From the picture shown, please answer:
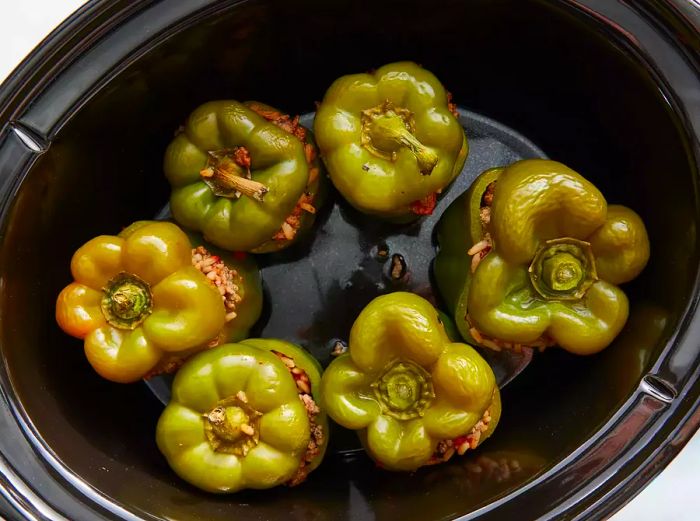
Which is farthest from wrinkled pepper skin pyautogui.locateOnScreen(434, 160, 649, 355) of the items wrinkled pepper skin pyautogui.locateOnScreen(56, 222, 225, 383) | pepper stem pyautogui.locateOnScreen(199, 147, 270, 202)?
wrinkled pepper skin pyautogui.locateOnScreen(56, 222, 225, 383)

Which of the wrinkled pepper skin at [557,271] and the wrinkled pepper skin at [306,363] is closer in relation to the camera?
the wrinkled pepper skin at [557,271]

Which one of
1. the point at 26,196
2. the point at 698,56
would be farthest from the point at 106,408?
the point at 698,56

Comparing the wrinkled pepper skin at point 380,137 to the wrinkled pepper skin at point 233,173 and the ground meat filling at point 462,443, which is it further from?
the ground meat filling at point 462,443

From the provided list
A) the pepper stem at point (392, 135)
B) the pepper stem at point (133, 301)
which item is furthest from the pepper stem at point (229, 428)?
the pepper stem at point (392, 135)

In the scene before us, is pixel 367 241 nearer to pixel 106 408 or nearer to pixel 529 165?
pixel 529 165

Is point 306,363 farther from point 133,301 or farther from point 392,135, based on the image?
point 392,135
